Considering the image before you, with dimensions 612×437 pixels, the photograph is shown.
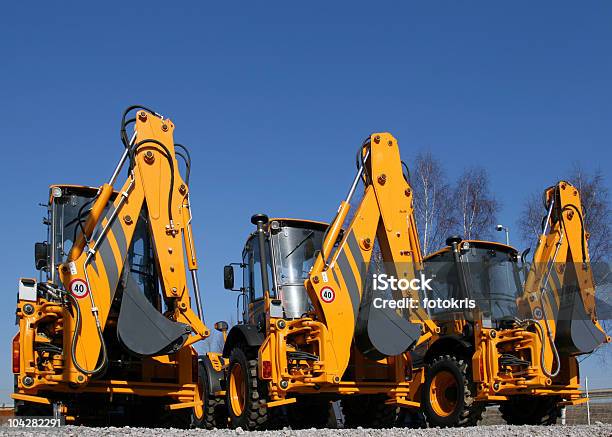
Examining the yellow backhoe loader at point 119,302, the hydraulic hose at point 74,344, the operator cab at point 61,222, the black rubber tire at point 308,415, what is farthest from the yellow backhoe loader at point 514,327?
the operator cab at point 61,222

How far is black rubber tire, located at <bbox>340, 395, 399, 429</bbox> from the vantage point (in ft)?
37.7

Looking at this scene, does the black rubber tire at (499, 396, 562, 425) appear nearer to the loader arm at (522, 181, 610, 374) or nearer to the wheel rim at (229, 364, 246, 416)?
the loader arm at (522, 181, 610, 374)

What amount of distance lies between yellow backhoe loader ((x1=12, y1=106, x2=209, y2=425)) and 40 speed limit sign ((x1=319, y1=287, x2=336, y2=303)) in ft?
5.00

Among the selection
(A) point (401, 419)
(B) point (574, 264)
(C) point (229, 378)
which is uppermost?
(B) point (574, 264)

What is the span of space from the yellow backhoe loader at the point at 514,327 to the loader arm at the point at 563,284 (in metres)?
0.02

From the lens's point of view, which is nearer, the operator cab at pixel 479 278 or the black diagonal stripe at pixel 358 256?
the black diagonal stripe at pixel 358 256

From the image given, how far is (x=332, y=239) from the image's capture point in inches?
428

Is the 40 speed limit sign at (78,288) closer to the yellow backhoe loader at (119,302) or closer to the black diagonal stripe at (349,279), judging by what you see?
the yellow backhoe loader at (119,302)

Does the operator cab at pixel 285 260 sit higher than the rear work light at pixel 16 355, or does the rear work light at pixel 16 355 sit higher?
the operator cab at pixel 285 260

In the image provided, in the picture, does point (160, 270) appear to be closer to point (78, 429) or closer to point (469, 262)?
point (78, 429)

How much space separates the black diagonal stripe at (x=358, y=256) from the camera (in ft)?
35.5

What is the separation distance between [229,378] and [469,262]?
431 cm

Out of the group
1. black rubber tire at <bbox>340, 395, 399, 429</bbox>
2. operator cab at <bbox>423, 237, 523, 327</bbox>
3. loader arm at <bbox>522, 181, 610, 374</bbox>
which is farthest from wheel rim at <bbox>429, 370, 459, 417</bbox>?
loader arm at <bbox>522, 181, 610, 374</bbox>

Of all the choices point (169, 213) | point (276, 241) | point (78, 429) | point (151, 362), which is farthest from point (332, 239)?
point (78, 429)
